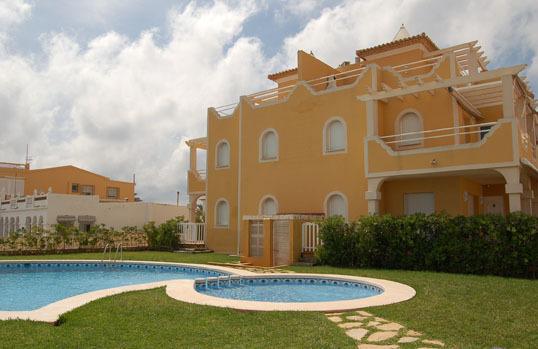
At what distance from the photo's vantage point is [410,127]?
64.8 feet

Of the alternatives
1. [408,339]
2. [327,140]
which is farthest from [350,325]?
[327,140]

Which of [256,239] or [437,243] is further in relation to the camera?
[256,239]

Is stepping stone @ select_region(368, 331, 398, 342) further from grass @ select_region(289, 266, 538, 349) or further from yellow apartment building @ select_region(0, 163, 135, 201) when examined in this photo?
yellow apartment building @ select_region(0, 163, 135, 201)

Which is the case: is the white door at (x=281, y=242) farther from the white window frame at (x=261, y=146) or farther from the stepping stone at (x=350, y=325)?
the stepping stone at (x=350, y=325)

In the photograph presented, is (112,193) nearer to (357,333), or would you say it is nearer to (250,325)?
(250,325)

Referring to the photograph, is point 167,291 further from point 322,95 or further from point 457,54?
point 457,54

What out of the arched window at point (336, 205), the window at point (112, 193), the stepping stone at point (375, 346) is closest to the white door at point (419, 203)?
the arched window at point (336, 205)

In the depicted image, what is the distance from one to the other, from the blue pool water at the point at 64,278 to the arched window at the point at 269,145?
8034 mm

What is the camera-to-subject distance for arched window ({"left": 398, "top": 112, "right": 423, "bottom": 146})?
766 inches

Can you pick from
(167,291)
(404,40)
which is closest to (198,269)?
(167,291)

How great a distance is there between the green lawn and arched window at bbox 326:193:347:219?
10187mm

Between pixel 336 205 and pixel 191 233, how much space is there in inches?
383

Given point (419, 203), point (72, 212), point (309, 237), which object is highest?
point (72, 212)

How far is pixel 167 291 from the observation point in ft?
35.7
